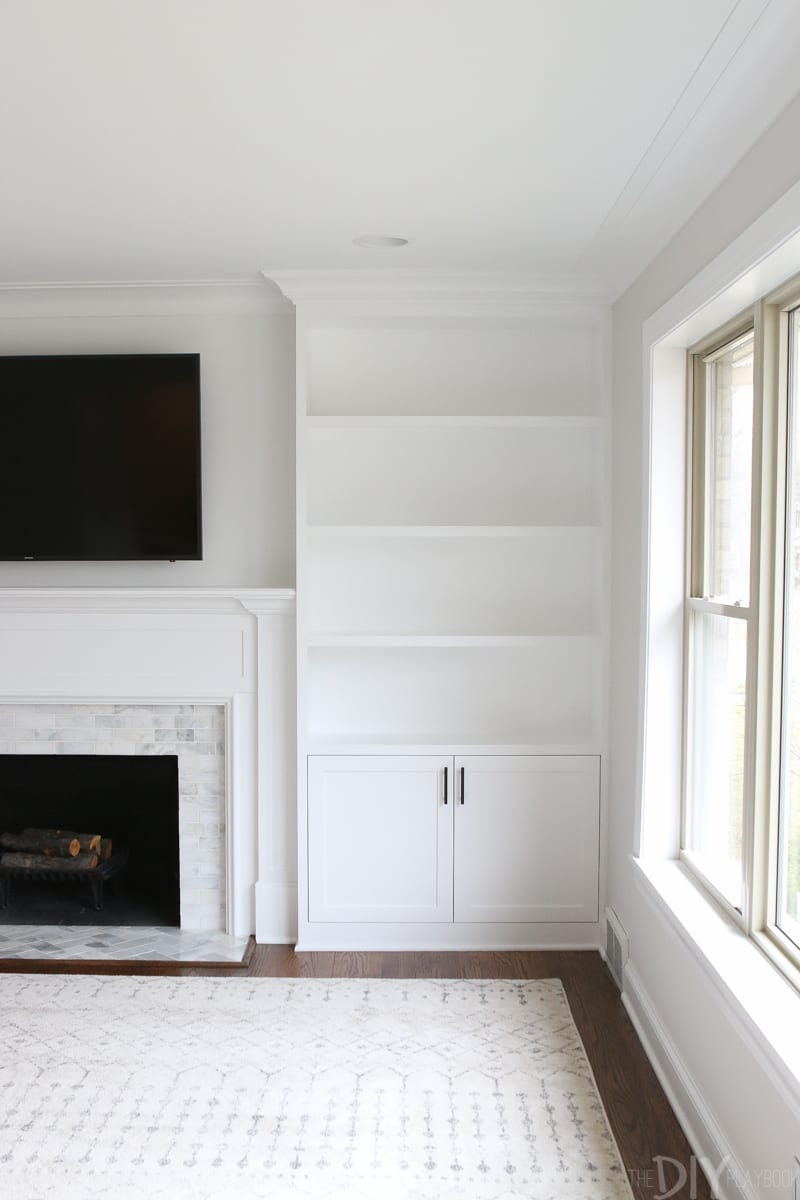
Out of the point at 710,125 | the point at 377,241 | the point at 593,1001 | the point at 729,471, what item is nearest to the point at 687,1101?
the point at 593,1001

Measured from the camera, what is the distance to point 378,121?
2.13m

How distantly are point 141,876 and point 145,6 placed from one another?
3237 millimetres

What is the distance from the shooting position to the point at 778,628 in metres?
2.16

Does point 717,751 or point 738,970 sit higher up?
point 717,751

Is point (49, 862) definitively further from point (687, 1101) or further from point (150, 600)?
point (687, 1101)

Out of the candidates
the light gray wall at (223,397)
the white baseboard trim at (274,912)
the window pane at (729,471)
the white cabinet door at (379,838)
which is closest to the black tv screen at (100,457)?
the light gray wall at (223,397)

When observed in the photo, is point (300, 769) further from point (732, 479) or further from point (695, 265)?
point (695, 265)

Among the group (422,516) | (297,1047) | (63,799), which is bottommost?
(297,1047)

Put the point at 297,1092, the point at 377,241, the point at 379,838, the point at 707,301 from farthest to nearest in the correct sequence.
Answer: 1. the point at 379,838
2. the point at 377,241
3. the point at 297,1092
4. the point at 707,301

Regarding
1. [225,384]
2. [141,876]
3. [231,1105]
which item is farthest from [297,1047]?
[225,384]

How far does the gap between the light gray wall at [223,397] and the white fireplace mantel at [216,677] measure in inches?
8.3

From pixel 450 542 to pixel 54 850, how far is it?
2.05 m

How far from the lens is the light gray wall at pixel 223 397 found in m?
3.65

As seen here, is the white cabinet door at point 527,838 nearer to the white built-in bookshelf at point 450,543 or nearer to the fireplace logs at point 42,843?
the white built-in bookshelf at point 450,543
